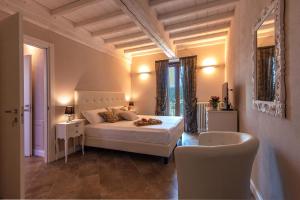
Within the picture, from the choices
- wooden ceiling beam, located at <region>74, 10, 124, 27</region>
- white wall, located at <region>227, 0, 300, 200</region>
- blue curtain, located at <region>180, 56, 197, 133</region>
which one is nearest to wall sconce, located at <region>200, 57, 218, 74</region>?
blue curtain, located at <region>180, 56, 197, 133</region>

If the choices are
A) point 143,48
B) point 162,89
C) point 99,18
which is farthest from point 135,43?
point 162,89

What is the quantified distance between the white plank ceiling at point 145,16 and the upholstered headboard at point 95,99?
1446 mm

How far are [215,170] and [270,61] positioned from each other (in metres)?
1.15

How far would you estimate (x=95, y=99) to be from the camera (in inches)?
172

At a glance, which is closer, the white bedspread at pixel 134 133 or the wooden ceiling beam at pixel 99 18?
the white bedspread at pixel 134 133

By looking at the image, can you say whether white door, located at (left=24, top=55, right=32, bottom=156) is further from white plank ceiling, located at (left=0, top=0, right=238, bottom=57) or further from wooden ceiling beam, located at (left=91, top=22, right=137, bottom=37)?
wooden ceiling beam, located at (left=91, top=22, right=137, bottom=37)

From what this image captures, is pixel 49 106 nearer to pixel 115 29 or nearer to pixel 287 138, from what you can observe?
pixel 115 29

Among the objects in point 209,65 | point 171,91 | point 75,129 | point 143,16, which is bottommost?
point 75,129

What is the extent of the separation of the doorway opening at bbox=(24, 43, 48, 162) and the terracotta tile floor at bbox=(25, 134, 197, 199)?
1.04ft

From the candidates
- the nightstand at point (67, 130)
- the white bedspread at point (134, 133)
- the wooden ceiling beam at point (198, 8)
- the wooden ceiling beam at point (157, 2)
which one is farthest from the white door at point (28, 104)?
the wooden ceiling beam at point (198, 8)

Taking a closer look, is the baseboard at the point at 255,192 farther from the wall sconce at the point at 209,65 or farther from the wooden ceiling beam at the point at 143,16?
the wall sconce at the point at 209,65

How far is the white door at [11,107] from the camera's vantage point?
1.78m

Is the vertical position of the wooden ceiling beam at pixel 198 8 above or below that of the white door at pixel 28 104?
above

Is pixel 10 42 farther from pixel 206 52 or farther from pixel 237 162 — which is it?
pixel 206 52
